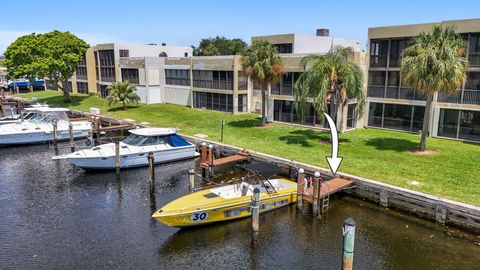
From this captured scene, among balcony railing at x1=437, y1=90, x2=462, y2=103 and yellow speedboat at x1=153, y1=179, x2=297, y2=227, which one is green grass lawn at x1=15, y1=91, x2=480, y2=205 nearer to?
balcony railing at x1=437, y1=90, x2=462, y2=103

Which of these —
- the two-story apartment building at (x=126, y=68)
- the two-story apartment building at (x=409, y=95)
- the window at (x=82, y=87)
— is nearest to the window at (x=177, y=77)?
the two-story apartment building at (x=126, y=68)

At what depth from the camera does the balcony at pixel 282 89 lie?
3822 cm

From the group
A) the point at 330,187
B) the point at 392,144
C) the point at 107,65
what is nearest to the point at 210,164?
the point at 330,187

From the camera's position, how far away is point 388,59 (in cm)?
3381

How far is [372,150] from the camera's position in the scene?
92.6 feet

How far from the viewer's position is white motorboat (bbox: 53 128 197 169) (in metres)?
26.5

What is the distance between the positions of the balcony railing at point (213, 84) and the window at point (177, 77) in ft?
6.54

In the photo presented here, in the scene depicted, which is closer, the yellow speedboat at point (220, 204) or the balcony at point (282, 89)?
the yellow speedboat at point (220, 204)

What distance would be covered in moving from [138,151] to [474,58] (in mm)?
26700

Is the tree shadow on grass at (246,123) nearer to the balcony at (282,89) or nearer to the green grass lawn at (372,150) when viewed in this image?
the green grass lawn at (372,150)

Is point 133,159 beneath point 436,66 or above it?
beneath

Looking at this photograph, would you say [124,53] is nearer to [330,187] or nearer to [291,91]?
[291,91]

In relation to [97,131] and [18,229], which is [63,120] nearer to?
[97,131]

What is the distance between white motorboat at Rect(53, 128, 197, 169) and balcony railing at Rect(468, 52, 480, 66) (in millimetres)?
22875
